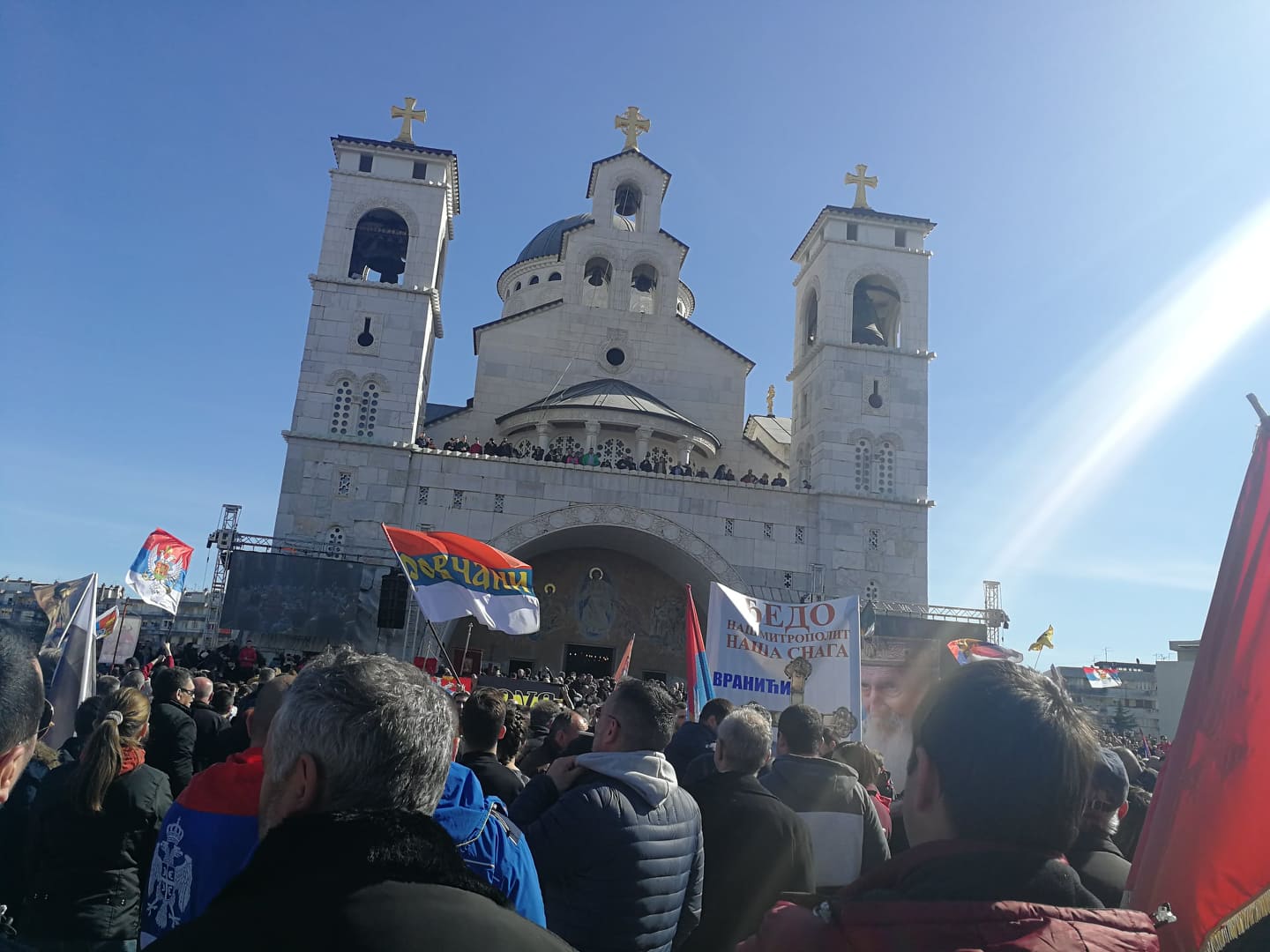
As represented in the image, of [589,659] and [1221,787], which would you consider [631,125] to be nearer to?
[589,659]

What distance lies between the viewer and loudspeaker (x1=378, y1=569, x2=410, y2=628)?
76.7ft

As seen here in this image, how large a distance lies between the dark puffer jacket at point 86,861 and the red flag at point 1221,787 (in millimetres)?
3953

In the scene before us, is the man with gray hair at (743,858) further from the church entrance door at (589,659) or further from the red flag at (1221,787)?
the church entrance door at (589,659)

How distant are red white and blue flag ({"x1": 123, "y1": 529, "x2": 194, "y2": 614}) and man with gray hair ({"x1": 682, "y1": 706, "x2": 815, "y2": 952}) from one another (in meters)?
14.7

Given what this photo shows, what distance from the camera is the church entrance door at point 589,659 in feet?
91.7

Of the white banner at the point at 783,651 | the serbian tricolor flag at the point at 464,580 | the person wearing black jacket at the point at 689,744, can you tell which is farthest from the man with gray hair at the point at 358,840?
the serbian tricolor flag at the point at 464,580

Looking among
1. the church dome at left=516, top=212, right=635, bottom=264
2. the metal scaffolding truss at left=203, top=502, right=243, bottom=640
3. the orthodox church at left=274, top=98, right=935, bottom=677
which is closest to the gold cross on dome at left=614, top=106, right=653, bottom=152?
the orthodox church at left=274, top=98, right=935, bottom=677

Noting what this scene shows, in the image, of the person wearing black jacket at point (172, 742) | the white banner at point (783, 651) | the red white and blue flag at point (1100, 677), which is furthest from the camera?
the red white and blue flag at point (1100, 677)

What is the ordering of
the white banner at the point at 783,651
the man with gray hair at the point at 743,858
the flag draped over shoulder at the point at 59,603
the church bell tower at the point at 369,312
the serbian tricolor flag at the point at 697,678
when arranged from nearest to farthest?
the man with gray hair at the point at 743,858 < the flag draped over shoulder at the point at 59,603 < the serbian tricolor flag at the point at 697,678 < the white banner at the point at 783,651 < the church bell tower at the point at 369,312

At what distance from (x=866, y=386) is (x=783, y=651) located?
20588mm

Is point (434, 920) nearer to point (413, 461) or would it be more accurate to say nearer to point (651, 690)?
point (651, 690)

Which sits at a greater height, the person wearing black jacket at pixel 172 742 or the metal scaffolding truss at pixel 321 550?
the metal scaffolding truss at pixel 321 550

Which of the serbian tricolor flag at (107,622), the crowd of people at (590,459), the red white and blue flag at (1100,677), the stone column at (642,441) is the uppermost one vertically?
the stone column at (642,441)

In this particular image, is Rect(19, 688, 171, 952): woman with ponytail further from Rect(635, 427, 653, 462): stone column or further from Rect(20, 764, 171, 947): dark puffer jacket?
Rect(635, 427, 653, 462): stone column
